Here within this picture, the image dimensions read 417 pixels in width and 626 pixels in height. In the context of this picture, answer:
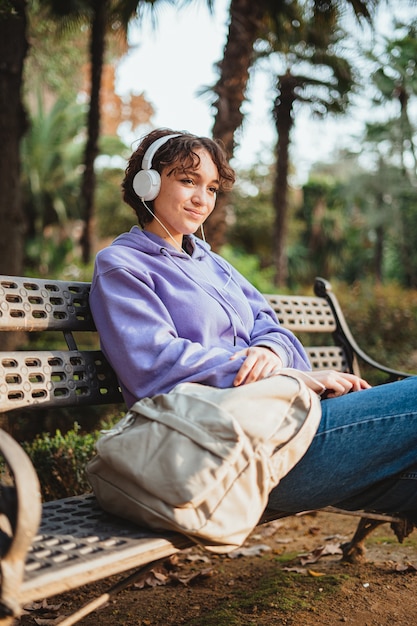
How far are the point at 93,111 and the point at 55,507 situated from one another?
11137mm

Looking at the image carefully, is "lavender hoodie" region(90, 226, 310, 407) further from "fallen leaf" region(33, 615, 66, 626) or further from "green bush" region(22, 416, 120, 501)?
"green bush" region(22, 416, 120, 501)

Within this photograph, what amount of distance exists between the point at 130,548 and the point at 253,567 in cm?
180

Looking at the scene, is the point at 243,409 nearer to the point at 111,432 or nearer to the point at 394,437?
the point at 111,432

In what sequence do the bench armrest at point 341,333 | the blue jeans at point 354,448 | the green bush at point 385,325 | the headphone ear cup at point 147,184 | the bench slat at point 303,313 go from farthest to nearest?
the green bush at point 385,325, the bench armrest at point 341,333, the bench slat at point 303,313, the headphone ear cup at point 147,184, the blue jeans at point 354,448

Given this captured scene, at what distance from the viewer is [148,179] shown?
2654 mm

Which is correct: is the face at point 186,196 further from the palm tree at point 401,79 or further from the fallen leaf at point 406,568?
the palm tree at point 401,79

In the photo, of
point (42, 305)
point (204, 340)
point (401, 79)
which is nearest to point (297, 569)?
point (204, 340)

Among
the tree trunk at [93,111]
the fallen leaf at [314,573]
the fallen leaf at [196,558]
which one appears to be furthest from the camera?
the tree trunk at [93,111]

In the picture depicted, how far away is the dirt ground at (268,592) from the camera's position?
274 cm

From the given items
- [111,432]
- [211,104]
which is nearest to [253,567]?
[111,432]

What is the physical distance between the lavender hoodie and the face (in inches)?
4.0

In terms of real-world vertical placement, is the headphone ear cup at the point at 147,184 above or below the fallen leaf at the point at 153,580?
above

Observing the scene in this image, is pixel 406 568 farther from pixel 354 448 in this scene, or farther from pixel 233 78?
pixel 233 78

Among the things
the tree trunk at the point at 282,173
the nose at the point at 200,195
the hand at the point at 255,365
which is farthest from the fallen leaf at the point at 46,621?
the tree trunk at the point at 282,173
